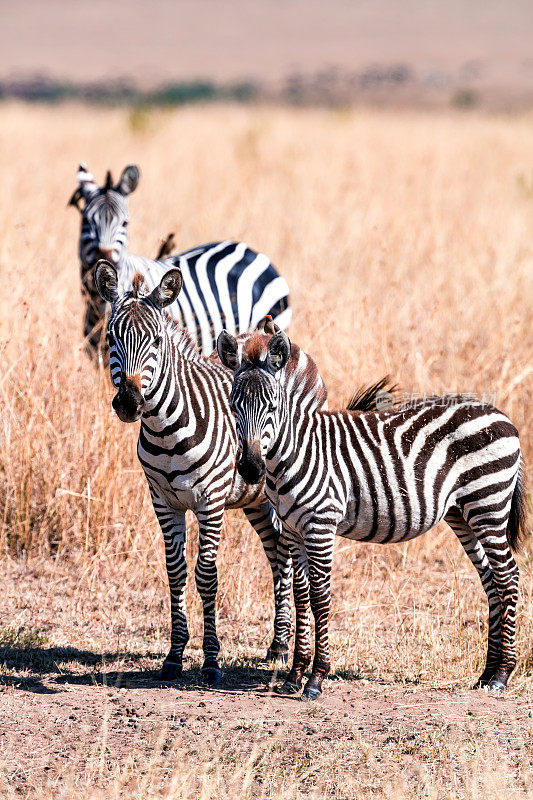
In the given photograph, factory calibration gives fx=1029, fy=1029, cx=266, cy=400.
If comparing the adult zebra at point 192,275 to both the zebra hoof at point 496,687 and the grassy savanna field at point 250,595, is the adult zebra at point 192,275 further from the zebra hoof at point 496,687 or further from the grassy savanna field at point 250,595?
the zebra hoof at point 496,687

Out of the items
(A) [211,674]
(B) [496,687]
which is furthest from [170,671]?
(B) [496,687]

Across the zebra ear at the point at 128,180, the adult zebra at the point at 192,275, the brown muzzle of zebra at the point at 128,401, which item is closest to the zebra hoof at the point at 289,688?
the brown muzzle of zebra at the point at 128,401

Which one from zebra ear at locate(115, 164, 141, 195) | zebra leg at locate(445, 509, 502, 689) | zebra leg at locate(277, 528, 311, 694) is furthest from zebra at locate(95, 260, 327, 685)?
zebra ear at locate(115, 164, 141, 195)

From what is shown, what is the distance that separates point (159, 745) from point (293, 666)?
3.26ft

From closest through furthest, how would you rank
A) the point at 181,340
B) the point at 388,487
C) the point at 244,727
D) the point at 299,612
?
the point at 244,727 → the point at 388,487 → the point at 299,612 → the point at 181,340

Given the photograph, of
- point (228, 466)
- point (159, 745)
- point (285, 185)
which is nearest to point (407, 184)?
point (285, 185)

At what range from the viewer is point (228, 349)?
4.86m

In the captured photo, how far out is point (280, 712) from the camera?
4984mm

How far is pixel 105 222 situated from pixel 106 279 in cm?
301

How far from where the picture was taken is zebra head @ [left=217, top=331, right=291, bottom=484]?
4641mm

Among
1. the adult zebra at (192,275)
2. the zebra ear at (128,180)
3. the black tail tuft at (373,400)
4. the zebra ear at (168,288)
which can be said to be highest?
the zebra ear at (128,180)

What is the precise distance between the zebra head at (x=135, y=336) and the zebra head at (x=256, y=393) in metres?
0.40

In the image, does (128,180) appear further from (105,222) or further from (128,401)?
(128,401)

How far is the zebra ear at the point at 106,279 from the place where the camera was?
5.15 m
